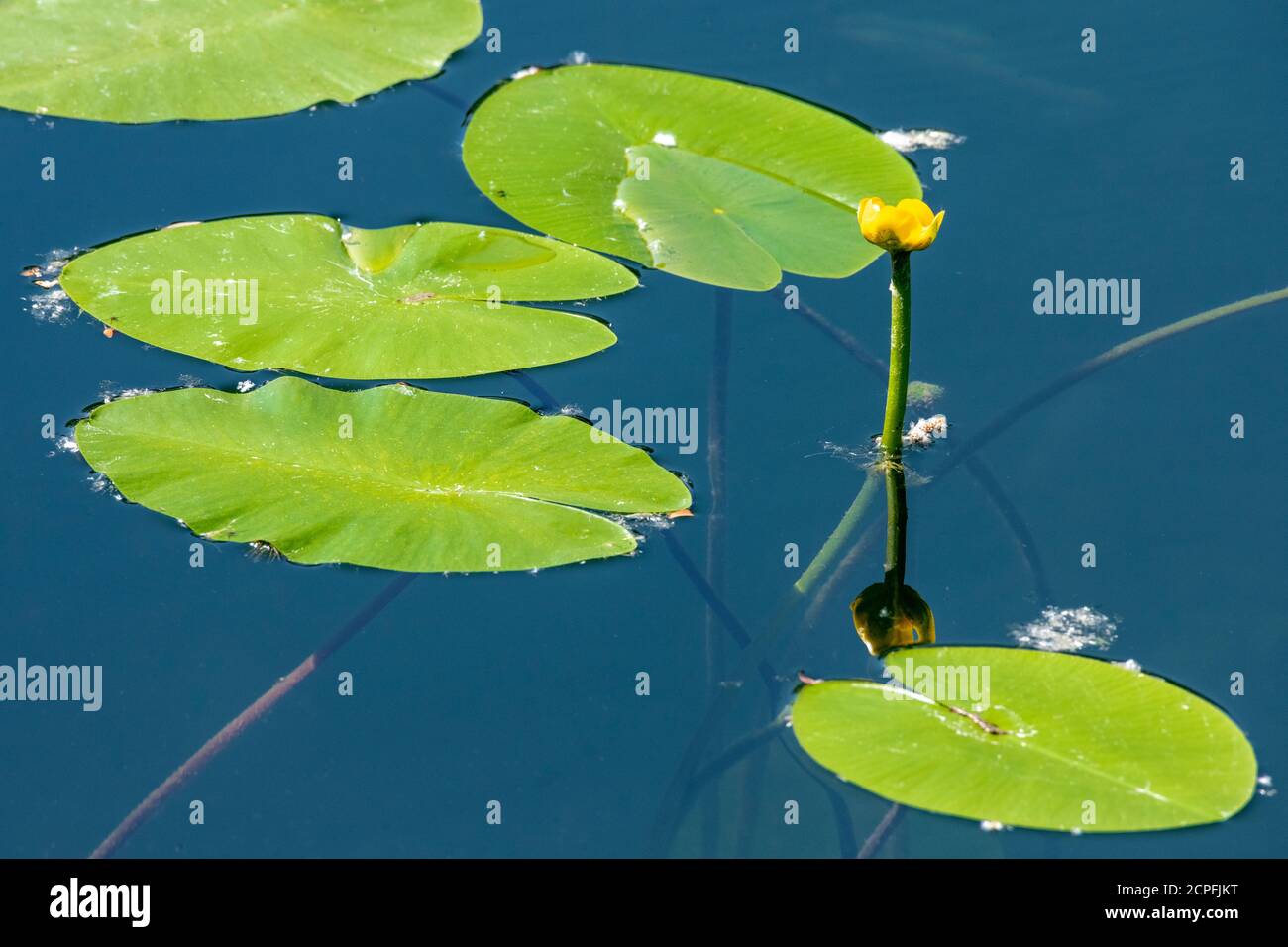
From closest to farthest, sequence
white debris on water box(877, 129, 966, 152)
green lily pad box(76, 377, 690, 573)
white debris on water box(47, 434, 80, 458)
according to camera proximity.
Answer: green lily pad box(76, 377, 690, 573) → white debris on water box(47, 434, 80, 458) → white debris on water box(877, 129, 966, 152)

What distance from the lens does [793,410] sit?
320 centimetres

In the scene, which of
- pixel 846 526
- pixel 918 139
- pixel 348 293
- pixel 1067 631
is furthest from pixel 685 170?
pixel 1067 631

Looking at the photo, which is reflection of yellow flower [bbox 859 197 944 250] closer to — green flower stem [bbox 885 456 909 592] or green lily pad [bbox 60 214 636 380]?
green flower stem [bbox 885 456 909 592]

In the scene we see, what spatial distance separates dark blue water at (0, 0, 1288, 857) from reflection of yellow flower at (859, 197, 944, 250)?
22.7 inches

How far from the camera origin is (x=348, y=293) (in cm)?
336

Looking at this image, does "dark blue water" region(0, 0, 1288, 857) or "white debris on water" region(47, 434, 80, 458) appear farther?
"white debris on water" region(47, 434, 80, 458)

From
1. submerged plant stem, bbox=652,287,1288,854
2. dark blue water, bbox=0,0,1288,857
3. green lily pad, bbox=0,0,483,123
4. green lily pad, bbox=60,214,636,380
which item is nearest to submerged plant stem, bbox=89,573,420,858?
dark blue water, bbox=0,0,1288,857

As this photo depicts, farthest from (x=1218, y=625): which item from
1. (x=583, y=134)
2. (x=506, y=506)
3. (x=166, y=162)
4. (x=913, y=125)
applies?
(x=166, y=162)

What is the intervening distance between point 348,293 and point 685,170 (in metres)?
1.04

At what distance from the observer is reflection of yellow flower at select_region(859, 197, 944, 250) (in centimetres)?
266

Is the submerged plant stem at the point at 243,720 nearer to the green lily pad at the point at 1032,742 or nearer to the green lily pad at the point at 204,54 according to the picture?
the green lily pad at the point at 1032,742

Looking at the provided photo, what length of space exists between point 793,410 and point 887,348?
1.08ft

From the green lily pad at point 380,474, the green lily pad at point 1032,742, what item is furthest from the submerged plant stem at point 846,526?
the green lily pad at point 380,474
